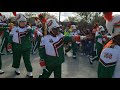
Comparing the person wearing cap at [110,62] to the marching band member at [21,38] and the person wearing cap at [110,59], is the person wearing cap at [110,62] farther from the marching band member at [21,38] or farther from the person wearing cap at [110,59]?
the marching band member at [21,38]

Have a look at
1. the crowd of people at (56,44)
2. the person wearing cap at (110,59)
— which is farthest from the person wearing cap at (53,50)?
the person wearing cap at (110,59)

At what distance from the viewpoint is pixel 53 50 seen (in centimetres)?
553

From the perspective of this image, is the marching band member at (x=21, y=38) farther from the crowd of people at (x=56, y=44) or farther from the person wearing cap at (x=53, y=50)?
the person wearing cap at (x=53, y=50)

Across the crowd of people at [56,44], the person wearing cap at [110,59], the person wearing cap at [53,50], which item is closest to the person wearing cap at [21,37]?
the crowd of people at [56,44]

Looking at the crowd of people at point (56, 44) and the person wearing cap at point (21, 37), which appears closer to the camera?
the crowd of people at point (56, 44)

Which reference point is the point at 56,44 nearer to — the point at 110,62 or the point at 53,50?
the point at 53,50

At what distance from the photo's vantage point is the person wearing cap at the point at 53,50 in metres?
5.52

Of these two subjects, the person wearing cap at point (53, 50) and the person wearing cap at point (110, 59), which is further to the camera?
the person wearing cap at point (53, 50)

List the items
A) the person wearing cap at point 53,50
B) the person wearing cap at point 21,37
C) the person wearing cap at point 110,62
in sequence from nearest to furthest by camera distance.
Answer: the person wearing cap at point 110,62 < the person wearing cap at point 53,50 < the person wearing cap at point 21,37

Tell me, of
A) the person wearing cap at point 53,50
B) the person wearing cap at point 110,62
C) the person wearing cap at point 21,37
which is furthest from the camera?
the person wearing cap at point 21,37

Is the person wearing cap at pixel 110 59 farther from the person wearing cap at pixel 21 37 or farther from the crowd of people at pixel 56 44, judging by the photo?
the person wearing cap at pixel 21 37
